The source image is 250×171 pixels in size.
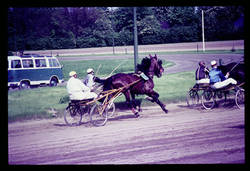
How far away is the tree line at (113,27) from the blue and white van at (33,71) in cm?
305

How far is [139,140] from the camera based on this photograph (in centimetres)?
595

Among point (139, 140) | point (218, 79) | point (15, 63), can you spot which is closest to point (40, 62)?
point (15, 63)

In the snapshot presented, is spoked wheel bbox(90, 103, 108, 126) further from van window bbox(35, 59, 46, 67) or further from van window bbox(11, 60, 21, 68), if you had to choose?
van window bbox(35, 59, 46, 67)

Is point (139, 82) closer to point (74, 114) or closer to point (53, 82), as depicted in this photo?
point (74, 114)

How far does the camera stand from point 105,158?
5.00 metres

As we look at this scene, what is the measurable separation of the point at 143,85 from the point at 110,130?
7.68 feet

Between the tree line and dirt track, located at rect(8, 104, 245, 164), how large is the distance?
2.99 m

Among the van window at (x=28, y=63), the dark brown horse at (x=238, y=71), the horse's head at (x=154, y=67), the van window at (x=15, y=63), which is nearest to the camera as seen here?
the horse's head at (x=154, y=67)

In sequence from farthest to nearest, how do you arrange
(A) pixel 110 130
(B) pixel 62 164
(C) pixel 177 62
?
1. (C) pixel 177 62
2. (A) pixel 110 130
3. (B) pixel 62 164

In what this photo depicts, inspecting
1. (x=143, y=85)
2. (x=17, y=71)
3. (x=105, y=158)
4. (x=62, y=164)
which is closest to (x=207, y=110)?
(x=143, y=85)

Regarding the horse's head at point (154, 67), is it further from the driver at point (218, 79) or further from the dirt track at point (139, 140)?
the driver at point (218, 79)

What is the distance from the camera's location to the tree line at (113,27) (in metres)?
7.96

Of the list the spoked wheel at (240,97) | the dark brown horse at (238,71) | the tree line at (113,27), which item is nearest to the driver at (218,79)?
the spoked wheel at (240,97)
